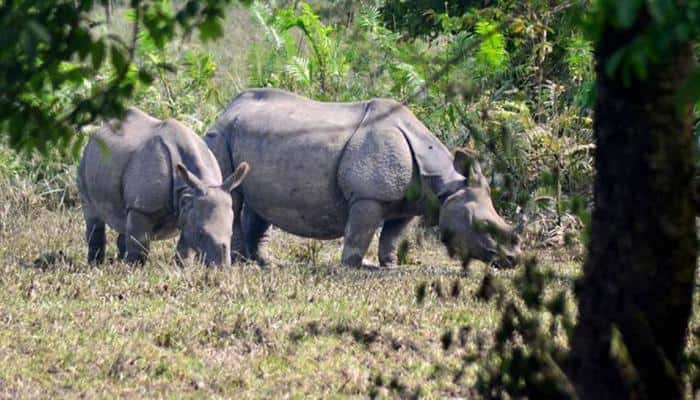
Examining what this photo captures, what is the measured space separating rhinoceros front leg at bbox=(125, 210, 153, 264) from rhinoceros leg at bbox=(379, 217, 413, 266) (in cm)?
212

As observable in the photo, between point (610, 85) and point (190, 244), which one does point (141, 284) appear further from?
point (610, 85)

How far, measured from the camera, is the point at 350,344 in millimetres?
8320

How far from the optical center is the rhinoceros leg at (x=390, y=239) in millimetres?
12438

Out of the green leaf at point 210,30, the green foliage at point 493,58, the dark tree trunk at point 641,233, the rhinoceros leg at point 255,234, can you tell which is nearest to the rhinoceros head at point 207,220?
the rhinoceros leg at point 255,234

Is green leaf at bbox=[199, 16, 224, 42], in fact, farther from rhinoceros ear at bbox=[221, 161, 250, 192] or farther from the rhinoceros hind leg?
the rhinoceros hind leg

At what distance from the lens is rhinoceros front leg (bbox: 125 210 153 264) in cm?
1146

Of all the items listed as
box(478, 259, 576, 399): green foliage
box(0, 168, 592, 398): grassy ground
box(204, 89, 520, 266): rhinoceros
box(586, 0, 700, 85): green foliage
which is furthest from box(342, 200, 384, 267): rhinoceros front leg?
box(586, 0, 700, 85): green foliage

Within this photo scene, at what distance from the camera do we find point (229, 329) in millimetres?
8367

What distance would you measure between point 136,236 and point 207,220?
647 mm

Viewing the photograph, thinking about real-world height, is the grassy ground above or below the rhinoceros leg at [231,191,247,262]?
above

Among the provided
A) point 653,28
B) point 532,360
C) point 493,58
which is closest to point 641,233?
point 532,360

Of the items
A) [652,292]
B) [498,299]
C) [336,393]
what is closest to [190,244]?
[336,393]

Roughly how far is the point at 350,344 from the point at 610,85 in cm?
408

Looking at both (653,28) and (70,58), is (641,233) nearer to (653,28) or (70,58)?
(653,28)
